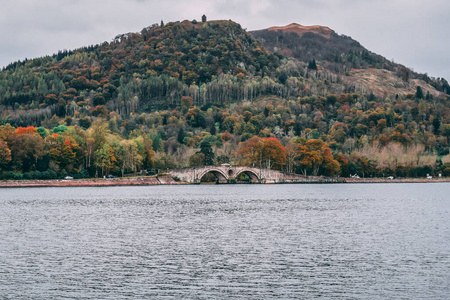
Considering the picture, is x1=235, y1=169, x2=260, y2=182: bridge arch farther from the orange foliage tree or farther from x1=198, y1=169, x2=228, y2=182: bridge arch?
the orange foliage tree

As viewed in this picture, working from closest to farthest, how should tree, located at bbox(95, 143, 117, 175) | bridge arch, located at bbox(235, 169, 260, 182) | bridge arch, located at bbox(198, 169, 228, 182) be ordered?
tree, located at bbox(95, 143, 117, 175), bridge arch, located at bbox(198, 169, 228, 182), bridge arch, located at bbox(235, 169, 260, 182)

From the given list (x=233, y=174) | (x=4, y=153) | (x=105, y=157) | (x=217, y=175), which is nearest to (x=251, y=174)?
(x=233, y=174)

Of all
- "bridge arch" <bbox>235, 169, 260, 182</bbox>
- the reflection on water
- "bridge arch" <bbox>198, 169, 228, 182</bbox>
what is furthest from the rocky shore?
the reflection on water

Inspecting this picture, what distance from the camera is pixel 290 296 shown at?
1121 inches

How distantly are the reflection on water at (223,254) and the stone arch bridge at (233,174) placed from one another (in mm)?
69847

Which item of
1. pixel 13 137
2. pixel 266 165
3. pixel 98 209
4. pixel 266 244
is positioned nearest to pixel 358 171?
pixel 266 165

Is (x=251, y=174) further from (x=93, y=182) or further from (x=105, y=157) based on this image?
(x=93, y=182)

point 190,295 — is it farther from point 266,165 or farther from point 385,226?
point 266,165

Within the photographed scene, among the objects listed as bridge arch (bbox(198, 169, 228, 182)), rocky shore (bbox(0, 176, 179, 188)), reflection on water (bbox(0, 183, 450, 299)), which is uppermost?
bridge arch (bbox(198, 169, 228, 182))

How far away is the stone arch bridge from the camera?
13712 cm

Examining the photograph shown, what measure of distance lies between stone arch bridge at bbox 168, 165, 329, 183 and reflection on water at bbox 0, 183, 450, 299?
69847mm

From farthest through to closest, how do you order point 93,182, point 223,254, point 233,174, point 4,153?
point 233,174 < point 93,182 < point 4,153 < point 223,254

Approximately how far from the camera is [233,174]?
141 metres

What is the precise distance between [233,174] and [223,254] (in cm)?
10202
